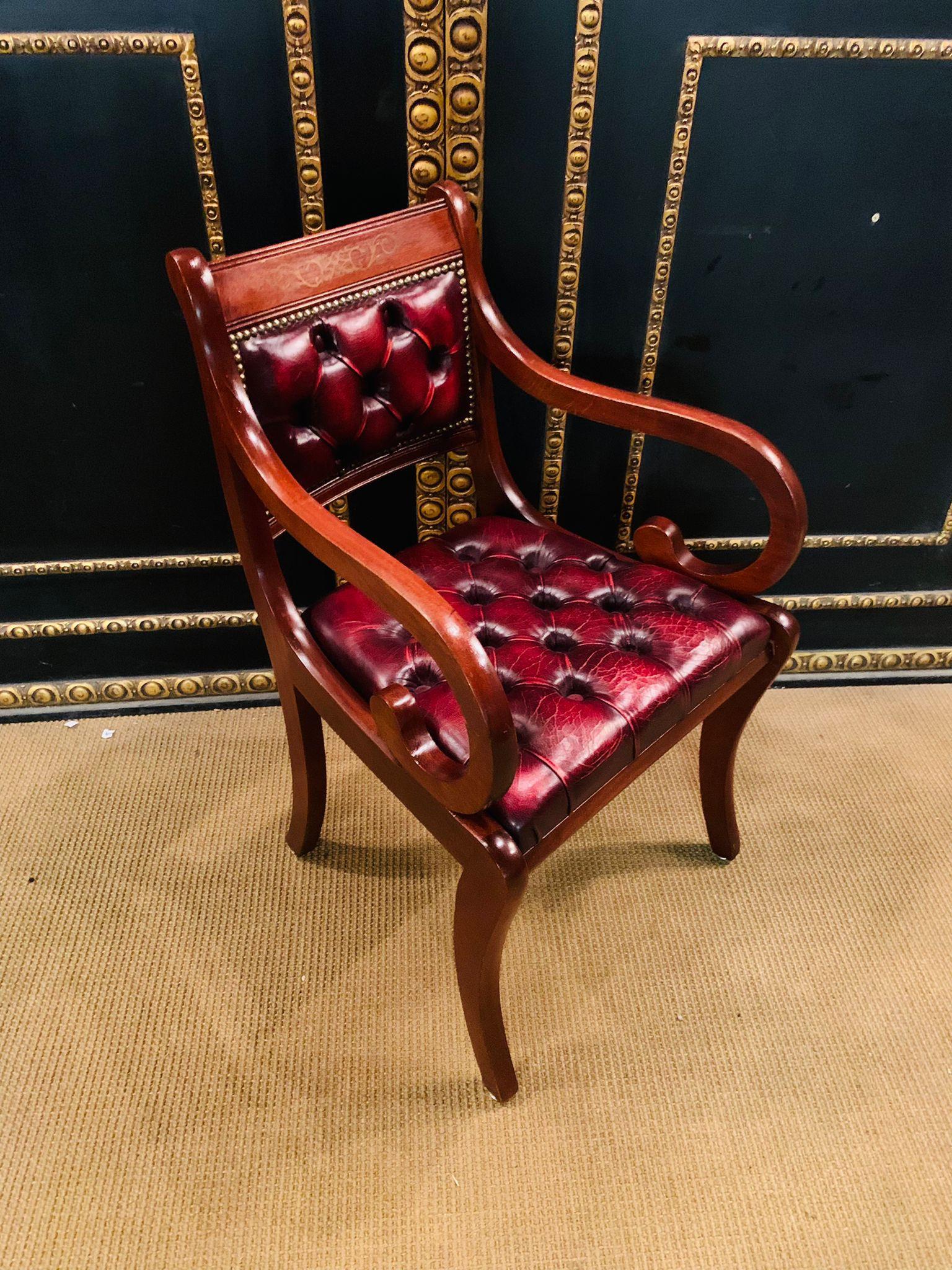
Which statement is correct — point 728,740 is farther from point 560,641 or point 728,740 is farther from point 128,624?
point 128,624

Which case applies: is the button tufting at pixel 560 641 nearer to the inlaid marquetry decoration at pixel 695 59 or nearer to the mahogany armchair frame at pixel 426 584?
the mahogany armchair frame at pixel 426 584

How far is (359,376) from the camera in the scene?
1065 millimetres

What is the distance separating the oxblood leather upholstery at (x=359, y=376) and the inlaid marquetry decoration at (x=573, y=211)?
19 centimetres

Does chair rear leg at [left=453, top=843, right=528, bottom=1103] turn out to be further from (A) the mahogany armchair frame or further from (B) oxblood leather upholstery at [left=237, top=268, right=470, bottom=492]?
(B) oxblood leather upholstery at [left=237, top=268, right=470, bottom=492]

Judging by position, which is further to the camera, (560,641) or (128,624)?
(128,624)

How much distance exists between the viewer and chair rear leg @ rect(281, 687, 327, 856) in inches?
46.1

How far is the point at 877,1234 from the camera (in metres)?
1.01

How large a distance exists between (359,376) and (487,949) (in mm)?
693

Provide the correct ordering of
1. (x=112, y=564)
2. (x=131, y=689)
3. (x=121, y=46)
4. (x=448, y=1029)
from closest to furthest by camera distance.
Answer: (x=121, y=46) < (x=448, y=1029) < (x=112, y=564) < (x=131, y=689)

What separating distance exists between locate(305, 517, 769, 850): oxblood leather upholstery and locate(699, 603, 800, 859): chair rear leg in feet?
0.12

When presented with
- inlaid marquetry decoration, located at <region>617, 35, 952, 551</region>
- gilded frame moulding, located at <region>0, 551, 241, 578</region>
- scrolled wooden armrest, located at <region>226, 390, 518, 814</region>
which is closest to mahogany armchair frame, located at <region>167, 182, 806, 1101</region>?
scrolled wooden armrest, located at <region>226, 390, 518, 814</region>

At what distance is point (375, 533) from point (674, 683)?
68 cm

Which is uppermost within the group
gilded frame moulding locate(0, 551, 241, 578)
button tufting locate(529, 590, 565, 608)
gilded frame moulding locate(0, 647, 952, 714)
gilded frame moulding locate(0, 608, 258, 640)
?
button tufting locate(529, 590, 565, 608)

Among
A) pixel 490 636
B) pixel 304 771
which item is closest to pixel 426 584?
pixel 490 636
